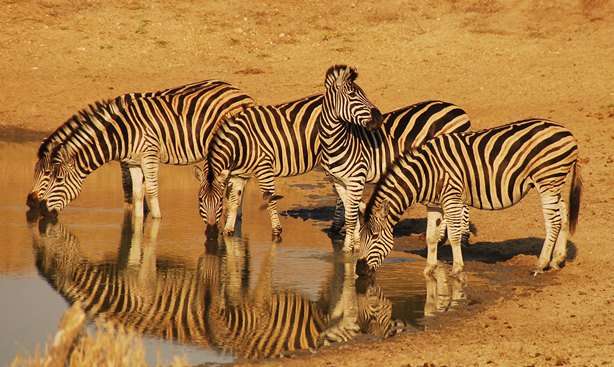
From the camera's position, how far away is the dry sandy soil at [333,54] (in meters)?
27.5

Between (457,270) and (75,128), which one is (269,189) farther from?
(457,270)

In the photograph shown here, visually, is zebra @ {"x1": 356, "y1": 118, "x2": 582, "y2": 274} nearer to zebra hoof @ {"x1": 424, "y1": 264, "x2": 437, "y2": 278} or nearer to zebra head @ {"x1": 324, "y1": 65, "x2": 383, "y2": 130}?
zebra hoof @ {"x1": 424, "y1": 264, "x2": 437, "y2": 278}

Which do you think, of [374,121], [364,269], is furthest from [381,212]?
[374,121]

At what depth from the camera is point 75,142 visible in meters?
18.4

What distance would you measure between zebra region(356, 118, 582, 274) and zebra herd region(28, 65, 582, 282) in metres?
0.01

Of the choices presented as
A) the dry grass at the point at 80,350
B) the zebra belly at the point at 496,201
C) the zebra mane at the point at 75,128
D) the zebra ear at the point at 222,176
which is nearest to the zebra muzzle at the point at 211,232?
the zebra ear at the point at 222,176

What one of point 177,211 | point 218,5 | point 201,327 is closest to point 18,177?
point 177,211

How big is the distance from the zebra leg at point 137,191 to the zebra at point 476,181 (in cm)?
487

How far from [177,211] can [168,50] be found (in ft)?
41.7

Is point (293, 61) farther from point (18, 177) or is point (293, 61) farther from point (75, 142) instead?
point (75, 142)

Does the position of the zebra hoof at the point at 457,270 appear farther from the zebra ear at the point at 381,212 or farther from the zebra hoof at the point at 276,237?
the zebra hoof at the point at 276,237

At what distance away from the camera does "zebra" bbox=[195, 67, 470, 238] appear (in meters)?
17.2

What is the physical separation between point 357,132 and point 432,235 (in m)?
2.56

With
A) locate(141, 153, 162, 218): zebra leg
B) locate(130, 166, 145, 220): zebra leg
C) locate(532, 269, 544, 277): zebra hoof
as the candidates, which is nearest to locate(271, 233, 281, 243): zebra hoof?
locate(141, 153, 162, 218): zebra leg
